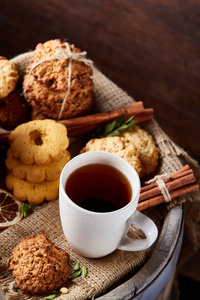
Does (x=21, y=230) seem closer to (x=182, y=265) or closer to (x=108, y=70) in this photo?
(x=182, y=265)

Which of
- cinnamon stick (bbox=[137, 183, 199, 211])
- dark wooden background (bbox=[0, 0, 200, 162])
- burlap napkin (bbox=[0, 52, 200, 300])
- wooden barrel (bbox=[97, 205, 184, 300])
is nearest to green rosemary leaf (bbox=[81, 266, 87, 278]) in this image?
burlap napkin (bbox=[0, 52, 200, 300])

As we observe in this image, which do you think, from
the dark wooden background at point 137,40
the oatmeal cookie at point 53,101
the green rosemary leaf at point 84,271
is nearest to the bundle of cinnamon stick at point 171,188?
the green rosemary leaf at point 84,271

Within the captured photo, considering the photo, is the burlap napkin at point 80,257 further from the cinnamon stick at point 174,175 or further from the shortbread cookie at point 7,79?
the shortbread cookie at point 7,79

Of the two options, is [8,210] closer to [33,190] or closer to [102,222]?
[33,190]

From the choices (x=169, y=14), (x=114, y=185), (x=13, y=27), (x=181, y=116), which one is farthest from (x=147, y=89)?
(x=114, y=185)

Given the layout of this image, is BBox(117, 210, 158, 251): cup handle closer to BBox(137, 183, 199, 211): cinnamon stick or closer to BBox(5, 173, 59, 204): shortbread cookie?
BBox(137, 183, 199, 211): cinnamon stick

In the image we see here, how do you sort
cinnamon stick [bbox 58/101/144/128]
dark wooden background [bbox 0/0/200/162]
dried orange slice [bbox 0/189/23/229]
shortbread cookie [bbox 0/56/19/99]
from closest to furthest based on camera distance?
1. dried orange slice [bbox 0/189/23/229]
2. shortbread cookie [bbox 0/56/19/99]
3. cinnamon stick [bbox 58/101/144/128]
4. dark wooden background [bbox 0/0/200/162]
